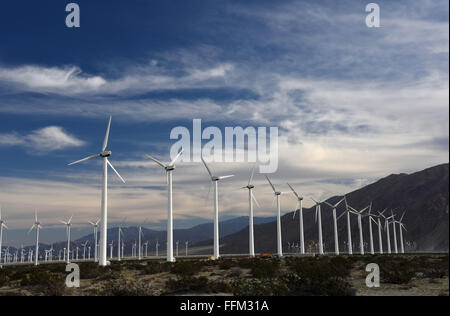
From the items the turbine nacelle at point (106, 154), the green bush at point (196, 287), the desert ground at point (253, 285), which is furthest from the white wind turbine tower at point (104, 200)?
the green bush at point (196, 287)

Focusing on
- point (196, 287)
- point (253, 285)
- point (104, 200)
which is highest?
point (104, 200)

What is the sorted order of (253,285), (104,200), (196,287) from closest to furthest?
(253,285), (196,287), (104,200)

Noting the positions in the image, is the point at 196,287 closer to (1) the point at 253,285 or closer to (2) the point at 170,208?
(1) the point at 253,285

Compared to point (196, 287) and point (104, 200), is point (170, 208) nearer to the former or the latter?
point (104, 200)

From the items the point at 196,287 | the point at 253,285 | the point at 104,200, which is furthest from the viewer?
the point at 104,200

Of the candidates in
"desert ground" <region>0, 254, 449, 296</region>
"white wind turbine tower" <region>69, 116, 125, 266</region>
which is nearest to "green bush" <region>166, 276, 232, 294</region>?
"desert ground" <region>0, 254, 449, 296</region>

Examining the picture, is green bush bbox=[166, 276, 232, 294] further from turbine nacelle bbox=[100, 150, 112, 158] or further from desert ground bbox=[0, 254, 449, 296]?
turbine nacelle bbox=[100, 150, 112, 158]

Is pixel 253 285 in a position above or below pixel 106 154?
below

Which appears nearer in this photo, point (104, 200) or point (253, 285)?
point (253, 285)

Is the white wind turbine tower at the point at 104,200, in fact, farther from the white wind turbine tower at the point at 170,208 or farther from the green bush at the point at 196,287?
the green bush at the point at 196,287

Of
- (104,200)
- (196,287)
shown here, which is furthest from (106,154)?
(196,287)
